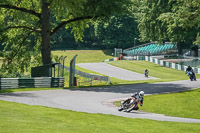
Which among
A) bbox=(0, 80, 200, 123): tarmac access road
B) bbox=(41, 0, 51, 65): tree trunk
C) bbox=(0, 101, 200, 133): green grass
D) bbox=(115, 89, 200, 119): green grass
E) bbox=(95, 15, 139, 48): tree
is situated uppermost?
bbox=(95, 15, 139, 48): tree

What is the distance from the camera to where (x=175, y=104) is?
26469mm

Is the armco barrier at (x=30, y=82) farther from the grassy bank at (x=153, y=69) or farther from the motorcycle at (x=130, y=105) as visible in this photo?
the grassy bank at (x=153, y=69)

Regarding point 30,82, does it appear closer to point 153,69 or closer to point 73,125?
point 73,125

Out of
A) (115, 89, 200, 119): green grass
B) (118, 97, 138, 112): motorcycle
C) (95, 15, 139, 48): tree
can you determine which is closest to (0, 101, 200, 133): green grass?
(118, 97, 138, 112): motorcycle

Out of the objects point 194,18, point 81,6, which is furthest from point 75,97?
point 194,18

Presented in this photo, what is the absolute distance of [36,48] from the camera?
44906mm

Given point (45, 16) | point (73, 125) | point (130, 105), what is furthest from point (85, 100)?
point (45, 16)

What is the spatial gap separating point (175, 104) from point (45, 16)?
16.5 m

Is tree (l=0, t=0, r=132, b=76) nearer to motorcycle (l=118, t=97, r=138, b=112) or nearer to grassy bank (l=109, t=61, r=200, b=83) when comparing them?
motorcycle (l=118, t=97, r=138, b=112)

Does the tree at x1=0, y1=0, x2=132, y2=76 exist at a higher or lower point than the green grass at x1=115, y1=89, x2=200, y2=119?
higher

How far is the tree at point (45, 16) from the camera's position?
36719 millimetres

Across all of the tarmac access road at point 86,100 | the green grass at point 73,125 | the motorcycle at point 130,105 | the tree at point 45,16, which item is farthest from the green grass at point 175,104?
the tree at point 45,16

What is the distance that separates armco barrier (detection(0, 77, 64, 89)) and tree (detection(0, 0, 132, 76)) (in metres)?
4.89

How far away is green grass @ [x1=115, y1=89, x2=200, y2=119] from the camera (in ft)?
78.6
